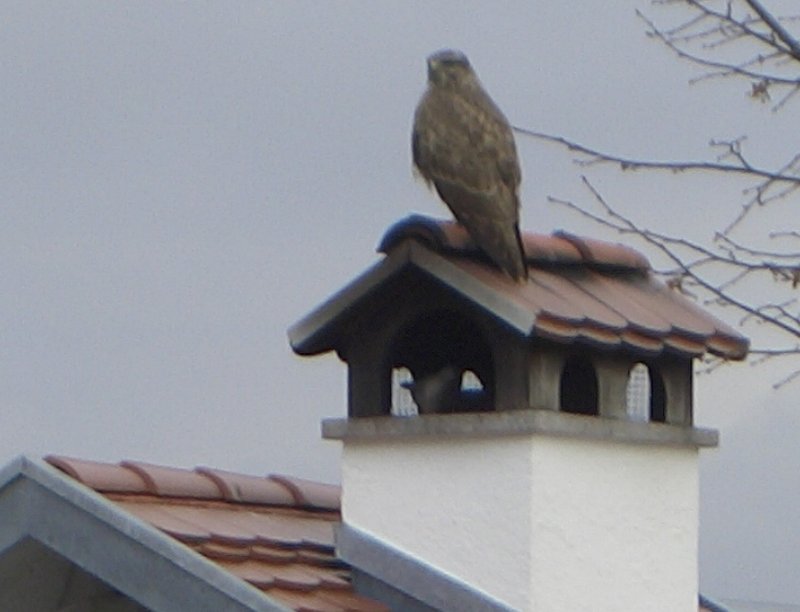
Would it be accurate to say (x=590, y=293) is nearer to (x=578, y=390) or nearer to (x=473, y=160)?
(x=578, y=390)

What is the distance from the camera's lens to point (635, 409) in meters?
5.55

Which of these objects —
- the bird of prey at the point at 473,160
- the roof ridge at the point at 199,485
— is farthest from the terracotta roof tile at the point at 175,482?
the bird of prey at the point at 473,160

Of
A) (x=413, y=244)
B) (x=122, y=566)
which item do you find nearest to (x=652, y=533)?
(x=413, y=244)

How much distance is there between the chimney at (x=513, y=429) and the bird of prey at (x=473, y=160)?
0.25 ft

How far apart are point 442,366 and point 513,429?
0.75 m

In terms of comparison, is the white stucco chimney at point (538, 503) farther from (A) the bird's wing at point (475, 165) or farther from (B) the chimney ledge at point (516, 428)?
(A) the bird's wing at point (475, 165)

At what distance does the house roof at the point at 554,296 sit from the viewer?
515cm

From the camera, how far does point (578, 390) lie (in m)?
5.70

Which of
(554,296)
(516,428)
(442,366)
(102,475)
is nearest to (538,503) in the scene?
(516,428)

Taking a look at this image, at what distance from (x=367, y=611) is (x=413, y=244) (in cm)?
98

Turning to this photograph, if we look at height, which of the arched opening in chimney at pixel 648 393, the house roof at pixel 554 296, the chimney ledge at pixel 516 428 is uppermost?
the house roof at pixel 554 296

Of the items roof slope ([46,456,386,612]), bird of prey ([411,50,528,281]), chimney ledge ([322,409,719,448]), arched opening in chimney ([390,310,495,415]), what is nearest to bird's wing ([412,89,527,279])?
bird of prey ([411,50,528,281])

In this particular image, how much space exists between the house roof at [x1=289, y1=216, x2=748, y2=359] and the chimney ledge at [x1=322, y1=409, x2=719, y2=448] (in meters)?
0.20

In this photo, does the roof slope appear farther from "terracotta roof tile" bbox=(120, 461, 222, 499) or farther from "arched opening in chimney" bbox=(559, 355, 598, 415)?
"arched opening in chimney" bbox=(559, 355, 598, 415)
